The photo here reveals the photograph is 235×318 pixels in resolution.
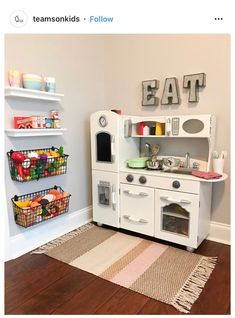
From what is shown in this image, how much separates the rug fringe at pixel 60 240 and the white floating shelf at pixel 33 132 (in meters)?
1.02

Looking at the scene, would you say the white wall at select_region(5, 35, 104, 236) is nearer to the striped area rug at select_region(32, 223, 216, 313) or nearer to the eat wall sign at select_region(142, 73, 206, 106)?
the striped area rug at select_region(32, 223, 216, 313)

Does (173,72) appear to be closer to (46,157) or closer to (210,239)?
(46,157)

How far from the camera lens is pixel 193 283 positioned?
1.72 metres

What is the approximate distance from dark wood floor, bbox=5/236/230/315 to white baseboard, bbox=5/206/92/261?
12cm

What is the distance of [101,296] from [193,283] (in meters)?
0.65

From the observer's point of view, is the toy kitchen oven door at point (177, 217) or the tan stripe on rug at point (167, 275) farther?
the toy kitchen oven door at point (177, 217)

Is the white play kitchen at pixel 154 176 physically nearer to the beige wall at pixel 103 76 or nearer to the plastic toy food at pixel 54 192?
the beige wall at pixel 103 76

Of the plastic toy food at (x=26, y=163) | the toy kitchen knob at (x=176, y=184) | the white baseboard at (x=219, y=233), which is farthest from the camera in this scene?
the white baseboard at (x=219, y=233)

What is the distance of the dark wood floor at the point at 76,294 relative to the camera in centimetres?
149

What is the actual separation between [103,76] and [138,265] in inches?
84.9

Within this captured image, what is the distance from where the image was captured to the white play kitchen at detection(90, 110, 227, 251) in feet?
6.88
